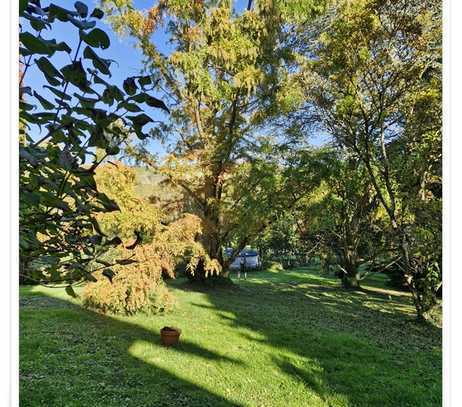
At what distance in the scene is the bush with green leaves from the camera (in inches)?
23.8

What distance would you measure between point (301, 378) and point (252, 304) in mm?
3490

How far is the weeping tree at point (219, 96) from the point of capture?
6.32 meters

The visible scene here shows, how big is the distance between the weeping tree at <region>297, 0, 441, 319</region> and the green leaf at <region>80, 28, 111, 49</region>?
470 cm

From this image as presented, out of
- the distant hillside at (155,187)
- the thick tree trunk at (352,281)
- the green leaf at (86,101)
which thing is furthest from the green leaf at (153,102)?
the thick tree trunk at (352,281)

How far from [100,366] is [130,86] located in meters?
2.92

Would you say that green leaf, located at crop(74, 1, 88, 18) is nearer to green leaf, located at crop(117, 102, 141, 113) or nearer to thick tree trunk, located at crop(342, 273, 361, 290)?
green leaf, located at crop(117, 102, 141, 113)

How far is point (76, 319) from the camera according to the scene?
4.43 meters

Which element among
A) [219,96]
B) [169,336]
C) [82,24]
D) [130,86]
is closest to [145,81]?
[130,86]

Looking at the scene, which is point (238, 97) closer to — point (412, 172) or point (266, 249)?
point (412, 172)

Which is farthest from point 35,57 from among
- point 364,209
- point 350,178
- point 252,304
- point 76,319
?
point 364,209

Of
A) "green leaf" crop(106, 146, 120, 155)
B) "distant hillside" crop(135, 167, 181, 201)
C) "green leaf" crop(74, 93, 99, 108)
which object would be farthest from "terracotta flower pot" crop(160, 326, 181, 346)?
"distant hillside" crop(135, 167, 181, 201)

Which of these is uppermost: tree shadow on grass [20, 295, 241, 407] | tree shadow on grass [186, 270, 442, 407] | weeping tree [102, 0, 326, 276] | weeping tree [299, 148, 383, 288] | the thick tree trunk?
weeping tree [102, 0, 326, 276]

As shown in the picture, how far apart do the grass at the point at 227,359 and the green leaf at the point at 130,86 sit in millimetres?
2294

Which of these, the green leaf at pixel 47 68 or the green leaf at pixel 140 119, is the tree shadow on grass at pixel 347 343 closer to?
the green leaf at pixel 140 119
